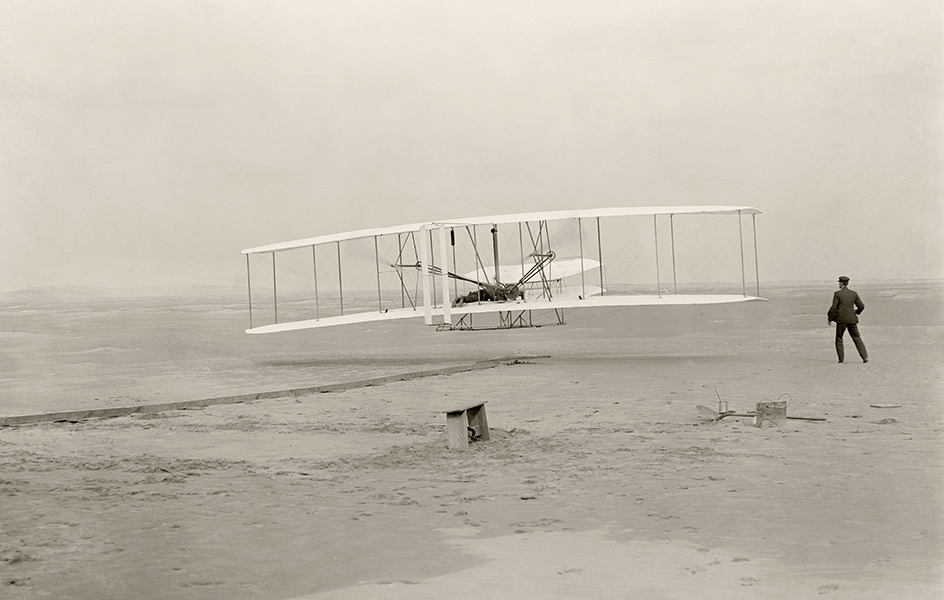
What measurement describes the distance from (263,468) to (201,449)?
1.58 meters

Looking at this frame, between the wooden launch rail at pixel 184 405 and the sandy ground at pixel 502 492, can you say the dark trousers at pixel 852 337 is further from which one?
the wooden launch rail at pixel 184 405

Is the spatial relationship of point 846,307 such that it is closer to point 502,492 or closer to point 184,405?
point 502,492

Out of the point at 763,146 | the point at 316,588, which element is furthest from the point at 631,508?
the point at 763,146

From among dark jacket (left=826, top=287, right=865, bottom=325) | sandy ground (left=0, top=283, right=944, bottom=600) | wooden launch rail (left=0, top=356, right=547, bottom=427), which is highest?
dark jacket (left=826, top=287, right=865, bottom=325)

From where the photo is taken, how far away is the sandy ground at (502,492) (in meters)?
5.53

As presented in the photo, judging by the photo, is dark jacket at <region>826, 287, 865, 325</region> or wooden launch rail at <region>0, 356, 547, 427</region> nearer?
wooden launch rail at <region>0, 356, 547, 427</region>

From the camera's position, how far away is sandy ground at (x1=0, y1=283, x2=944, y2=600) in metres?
5.53

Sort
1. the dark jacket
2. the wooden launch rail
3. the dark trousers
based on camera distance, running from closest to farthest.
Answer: the wooden launch rail → the dark jacket → the dark trousers

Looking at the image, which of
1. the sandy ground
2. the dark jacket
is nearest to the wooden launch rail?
the sandy ground

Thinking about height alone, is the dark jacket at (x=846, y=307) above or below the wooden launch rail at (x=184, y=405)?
above

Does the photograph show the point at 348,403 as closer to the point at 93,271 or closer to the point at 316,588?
the point at 316,588

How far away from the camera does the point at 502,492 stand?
780 centimetres

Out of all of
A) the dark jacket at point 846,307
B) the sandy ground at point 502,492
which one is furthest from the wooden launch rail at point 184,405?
the dark jacket at point 846,307

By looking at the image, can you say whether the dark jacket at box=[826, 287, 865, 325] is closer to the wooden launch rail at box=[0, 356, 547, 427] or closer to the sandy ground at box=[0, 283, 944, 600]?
the sandy ground at box=[0, 283, 944, 600]
